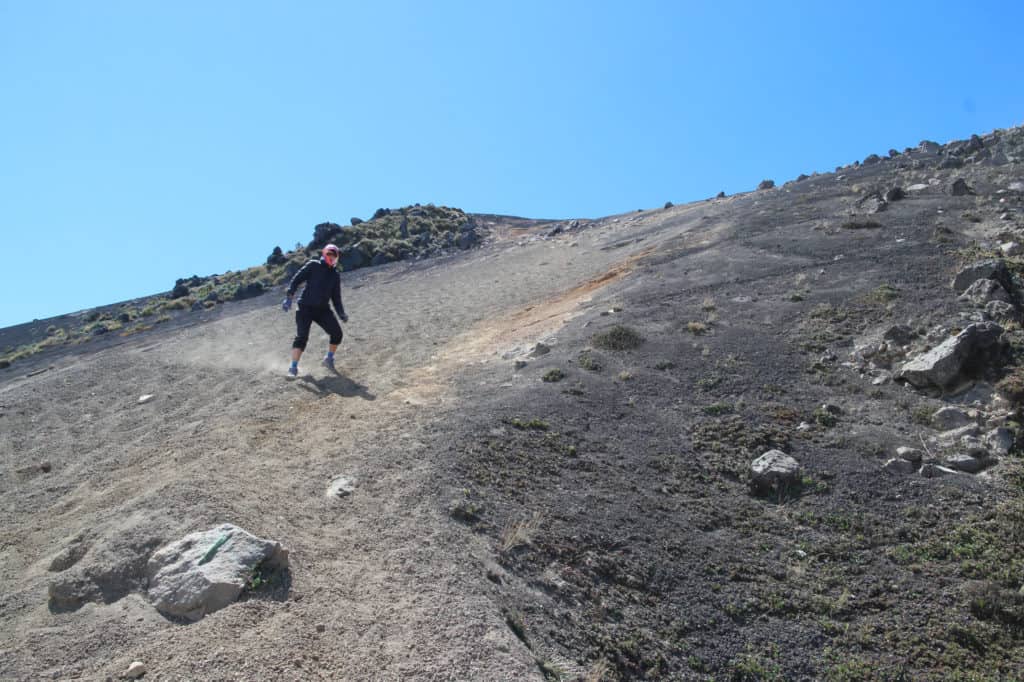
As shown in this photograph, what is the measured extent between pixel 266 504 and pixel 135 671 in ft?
8.02

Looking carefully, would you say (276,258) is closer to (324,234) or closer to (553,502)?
(324,234)

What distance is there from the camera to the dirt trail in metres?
4.74

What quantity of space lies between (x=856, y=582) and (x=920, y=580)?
0.65m

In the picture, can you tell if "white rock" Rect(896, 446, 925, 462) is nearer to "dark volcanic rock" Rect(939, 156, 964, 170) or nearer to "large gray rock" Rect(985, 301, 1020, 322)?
"large gray rock" Rect(985, 301, 1020, 322)

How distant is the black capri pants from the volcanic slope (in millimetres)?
796

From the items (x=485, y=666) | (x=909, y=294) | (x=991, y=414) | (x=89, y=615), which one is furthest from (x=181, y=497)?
(x=909, y=294)

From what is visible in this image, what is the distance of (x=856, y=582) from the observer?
6.80 meters

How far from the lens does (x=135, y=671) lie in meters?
4.44

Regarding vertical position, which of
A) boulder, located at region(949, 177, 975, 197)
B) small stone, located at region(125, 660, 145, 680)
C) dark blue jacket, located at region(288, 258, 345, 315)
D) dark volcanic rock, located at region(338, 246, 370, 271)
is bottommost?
small stone, located at region(125, 660, 145, 680)

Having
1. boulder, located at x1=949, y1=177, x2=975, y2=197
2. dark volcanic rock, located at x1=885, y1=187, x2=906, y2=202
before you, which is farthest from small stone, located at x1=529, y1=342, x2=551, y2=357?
boulder, located at x1=949, y1=177, x2=975, y2=197

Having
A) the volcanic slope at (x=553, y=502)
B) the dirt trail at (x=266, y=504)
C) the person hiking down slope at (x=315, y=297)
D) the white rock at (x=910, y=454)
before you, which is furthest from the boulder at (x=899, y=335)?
the person hiking down slope at (x=315, y=297)

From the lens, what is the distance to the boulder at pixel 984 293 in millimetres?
12234

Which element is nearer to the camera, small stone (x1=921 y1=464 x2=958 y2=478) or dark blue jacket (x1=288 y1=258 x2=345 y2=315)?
small stone (x1=921 y1=464 x2=958 y2=478)

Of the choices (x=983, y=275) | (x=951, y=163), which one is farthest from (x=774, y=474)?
(x=951, y=163)
